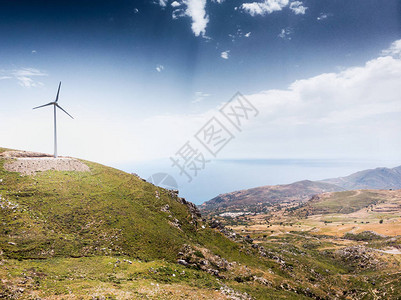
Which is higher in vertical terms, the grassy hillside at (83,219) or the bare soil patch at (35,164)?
the bare soil patch at (35,164)

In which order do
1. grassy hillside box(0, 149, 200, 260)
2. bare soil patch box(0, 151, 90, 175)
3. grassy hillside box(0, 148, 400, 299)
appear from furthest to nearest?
bare soil patch box(0, 151, 90, 175)
grassy hillside box(0, 149, 200, 260)
grassy hillside box(0, 148, 400, 299)

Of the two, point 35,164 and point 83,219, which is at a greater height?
point 35,164

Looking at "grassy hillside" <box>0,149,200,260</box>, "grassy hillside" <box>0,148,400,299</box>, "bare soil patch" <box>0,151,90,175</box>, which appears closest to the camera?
"grassy hillside" <box>0,148,400,299</box>

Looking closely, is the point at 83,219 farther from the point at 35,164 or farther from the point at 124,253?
the point at 35,164

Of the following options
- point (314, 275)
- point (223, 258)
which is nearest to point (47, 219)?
point (223, 258)

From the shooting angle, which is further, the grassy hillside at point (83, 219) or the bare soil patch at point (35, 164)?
the bare soil patch at point (35, 164)

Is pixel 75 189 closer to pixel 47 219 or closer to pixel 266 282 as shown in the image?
pixel 47 219

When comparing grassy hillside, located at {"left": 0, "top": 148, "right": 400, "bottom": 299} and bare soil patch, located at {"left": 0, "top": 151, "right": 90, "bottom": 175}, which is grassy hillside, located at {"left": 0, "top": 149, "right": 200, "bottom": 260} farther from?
bare soil patch, located at {"left": 0, "top": 151, "right": 90, "bottom": 175}

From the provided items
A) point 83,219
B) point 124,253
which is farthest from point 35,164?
point 124,253

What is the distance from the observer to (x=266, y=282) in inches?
1801

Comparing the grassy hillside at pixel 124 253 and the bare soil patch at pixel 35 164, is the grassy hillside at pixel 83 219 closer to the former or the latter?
the grassy hillside at pixel 124 253

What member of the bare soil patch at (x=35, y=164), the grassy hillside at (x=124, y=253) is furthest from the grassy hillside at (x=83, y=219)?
the bare soil patch at (x=35, y=164)

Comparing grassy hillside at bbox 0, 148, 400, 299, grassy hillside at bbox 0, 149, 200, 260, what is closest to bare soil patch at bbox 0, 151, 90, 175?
grassy hillside at bbox 0, 148, 400, 299

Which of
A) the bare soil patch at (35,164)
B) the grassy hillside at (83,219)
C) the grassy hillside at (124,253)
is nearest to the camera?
the grassy hillside at (124,253)
